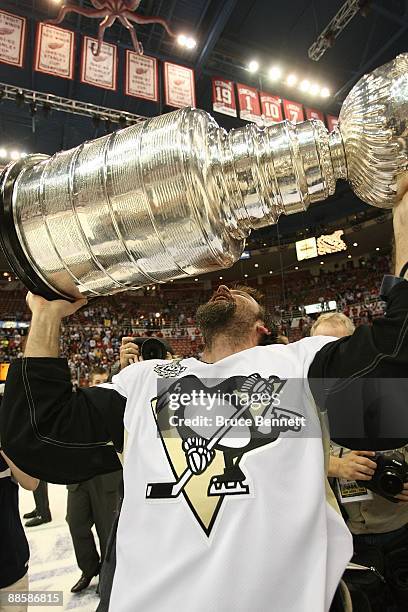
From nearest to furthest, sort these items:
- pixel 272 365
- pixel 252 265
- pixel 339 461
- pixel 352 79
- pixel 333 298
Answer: pixel 272 365, pixel 339 461, pixel 352 79, pixel 333 298, pixel 252 265

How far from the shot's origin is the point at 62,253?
71 cm

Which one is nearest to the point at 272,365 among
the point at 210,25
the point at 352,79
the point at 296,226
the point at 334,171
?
the point at 334,171

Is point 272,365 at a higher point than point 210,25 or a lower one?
lower

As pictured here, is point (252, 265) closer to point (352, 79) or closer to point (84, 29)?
point (352, 79)

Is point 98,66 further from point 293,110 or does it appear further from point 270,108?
point 293,110

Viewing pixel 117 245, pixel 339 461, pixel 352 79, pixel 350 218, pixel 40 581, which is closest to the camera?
pixel 117 245

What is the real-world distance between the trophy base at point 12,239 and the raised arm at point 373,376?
53cm

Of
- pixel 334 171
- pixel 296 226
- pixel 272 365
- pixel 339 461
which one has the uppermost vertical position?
pixel 296 226

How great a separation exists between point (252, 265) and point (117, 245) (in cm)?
1757

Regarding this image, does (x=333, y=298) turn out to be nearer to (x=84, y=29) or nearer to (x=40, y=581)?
(x=84, y=29)

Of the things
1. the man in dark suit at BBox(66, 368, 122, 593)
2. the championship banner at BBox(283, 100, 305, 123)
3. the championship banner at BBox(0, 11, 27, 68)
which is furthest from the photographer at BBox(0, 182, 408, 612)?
the championship banner at BBox(283, 100, 305, 123)

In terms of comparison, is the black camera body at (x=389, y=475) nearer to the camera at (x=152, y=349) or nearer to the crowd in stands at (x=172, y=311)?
the camera at (x=152, y=349)

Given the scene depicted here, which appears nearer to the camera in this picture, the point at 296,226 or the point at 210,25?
the point at 210,25

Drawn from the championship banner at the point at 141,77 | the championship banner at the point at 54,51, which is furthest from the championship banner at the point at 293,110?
the championship banner at the point at 54,51
